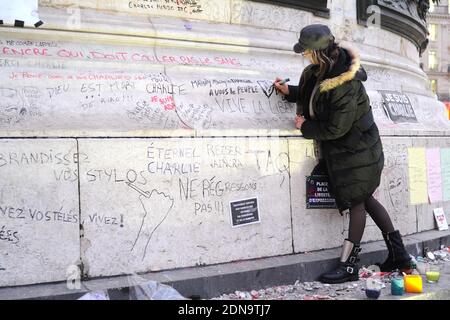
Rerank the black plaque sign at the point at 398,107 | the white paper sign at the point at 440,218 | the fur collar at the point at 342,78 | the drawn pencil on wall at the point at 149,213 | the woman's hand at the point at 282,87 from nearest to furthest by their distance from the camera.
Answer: the drawn pencil on wall at the point at 149,213
the fur collar at the point at 342,78
the woman's hand at the point at 282,87
the black plaque sign at the point at 398,107
the white paper sign at the point at 440,218

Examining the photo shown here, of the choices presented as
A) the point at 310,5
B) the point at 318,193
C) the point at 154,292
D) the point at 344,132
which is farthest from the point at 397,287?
the point at 310,5

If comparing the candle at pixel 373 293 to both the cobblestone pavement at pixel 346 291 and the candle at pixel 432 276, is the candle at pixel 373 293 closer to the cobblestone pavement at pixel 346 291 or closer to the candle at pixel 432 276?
the cobblestone pavement at pixel 346 291

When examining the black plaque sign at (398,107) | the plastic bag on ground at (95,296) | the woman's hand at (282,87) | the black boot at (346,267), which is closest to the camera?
the plastic bag on ground at (95,296)

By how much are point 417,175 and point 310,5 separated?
2.20 m

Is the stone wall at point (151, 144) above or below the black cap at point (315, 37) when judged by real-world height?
below

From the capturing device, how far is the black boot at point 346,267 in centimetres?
470

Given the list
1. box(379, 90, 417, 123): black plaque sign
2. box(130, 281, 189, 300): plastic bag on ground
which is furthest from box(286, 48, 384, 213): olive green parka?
box(130, 281, 189, 300): plastic bag on ground

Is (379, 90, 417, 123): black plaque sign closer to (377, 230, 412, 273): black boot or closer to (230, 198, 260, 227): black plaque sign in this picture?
(377, 230, 412, 273): black boot

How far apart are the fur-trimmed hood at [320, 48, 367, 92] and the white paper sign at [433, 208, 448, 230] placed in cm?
254

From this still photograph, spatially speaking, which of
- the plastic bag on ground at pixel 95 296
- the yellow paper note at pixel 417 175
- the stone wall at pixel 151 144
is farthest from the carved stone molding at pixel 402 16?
the plastic bag on ground at pixel 95 296

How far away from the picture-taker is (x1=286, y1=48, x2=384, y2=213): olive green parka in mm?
4484

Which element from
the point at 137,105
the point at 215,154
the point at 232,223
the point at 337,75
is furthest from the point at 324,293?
the point at 137,105

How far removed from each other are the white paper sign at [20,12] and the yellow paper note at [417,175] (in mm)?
3992
